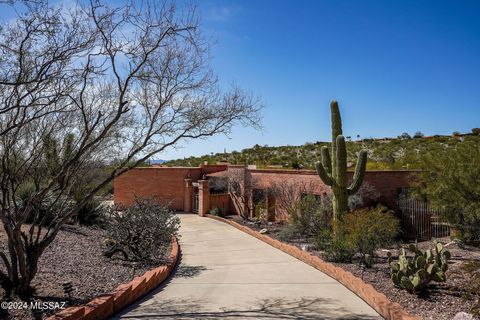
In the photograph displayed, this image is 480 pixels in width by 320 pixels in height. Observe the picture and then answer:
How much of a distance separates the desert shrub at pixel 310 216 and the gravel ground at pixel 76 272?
7372mm

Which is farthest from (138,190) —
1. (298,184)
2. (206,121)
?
(206,121)

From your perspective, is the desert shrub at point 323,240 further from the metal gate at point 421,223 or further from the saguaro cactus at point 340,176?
the metal gate at point 421,223

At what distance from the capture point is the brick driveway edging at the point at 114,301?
5.76 metres

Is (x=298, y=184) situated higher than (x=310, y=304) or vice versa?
(x=298, y=184)

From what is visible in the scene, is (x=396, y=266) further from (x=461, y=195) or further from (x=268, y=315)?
(x=461, y=195)

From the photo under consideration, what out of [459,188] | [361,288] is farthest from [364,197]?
[361,288]

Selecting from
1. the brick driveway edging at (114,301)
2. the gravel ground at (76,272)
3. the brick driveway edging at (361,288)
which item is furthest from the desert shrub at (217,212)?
the brick driveway edging at (114,301)

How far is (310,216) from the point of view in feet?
55.5

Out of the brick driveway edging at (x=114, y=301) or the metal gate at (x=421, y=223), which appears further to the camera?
the metal gate at (x=421, y=223)

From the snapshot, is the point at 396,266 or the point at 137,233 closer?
the point at 396,266

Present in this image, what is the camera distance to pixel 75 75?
753 cm

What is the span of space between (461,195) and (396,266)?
624 cm

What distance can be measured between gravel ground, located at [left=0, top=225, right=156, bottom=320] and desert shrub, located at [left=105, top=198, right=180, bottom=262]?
45 centimetres

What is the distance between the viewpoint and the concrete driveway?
712 centimetres
